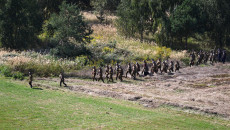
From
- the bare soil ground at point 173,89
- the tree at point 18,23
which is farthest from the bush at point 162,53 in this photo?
the tree at point 18,23

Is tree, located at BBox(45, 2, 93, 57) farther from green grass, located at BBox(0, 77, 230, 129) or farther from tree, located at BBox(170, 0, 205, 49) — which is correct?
green grass, located at BBox(0, 77, 230, 129)

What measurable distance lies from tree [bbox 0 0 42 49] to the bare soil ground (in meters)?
14.9

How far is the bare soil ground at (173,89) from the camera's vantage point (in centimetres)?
2442

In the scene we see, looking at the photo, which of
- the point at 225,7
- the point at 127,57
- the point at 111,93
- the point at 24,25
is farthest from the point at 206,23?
the point at 111,93

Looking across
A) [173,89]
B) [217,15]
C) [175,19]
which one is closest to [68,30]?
[173,89]

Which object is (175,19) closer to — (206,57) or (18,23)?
(206,57)

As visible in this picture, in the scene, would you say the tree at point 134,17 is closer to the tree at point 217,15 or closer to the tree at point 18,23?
the tree at point 217,15

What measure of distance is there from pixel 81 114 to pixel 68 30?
2454cm

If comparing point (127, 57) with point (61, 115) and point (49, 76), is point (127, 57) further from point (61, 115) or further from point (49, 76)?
point (61, 115)

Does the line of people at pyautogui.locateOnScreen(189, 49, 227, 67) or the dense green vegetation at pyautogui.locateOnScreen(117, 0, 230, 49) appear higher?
the dense green vegetation at pyautogui.locateOnScreen(117, 0, 230, 49)

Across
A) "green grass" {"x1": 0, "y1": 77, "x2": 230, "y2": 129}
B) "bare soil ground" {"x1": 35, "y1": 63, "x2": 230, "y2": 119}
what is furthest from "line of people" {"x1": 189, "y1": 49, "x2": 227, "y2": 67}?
"green grass" {"x1": 0, "y1": 77, "x2": 230, "y2": 129}

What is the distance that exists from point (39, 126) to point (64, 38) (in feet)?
93.5

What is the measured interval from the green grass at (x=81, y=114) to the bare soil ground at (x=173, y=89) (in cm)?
135

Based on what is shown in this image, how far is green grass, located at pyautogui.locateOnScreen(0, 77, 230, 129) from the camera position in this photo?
1811 cm
